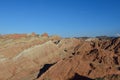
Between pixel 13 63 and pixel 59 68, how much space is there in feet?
47.1

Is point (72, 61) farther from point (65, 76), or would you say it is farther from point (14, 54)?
point (14, 54)

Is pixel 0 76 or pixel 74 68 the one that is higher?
pixel 74 68

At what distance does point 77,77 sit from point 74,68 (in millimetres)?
3135

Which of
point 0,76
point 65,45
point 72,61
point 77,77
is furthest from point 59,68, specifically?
A: point 65,45

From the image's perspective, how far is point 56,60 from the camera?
1966 inches

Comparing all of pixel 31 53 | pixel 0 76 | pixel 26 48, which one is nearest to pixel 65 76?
pixel 0 76

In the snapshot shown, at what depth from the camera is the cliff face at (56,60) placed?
3383 cm

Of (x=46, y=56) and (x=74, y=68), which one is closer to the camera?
(x=74, y=68)

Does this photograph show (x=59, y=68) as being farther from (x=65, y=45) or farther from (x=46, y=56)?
(x=65, y=45)

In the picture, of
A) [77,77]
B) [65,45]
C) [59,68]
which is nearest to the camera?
[77,77]

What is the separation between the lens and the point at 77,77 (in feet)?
104

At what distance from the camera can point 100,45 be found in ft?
190

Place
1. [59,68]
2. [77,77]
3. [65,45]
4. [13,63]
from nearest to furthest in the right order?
[77,77], [59,68], [13,63], [65,45]

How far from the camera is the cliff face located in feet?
111
